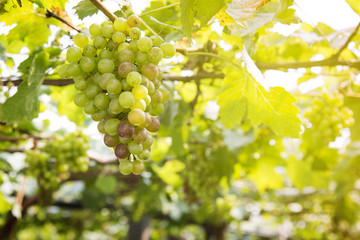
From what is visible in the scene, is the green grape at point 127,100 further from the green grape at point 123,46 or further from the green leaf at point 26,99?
the green leaf at point 26,99

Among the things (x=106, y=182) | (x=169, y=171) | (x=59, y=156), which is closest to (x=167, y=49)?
(x=59, y=156)

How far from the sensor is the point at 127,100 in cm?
71

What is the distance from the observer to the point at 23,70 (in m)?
1.25

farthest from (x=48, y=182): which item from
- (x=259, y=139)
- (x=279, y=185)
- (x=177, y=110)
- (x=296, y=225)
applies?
(x=296, y=225)

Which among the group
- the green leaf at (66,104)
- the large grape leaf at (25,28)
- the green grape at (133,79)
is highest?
the green grape at (133,79)

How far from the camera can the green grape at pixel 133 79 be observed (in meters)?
0.72

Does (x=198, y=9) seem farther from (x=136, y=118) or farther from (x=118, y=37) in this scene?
(x=136, y=118)

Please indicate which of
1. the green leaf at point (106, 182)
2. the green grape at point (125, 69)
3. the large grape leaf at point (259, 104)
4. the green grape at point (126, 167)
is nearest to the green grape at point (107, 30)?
the green grape at point (125, 69)

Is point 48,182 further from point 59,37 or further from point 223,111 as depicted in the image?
point 223,111

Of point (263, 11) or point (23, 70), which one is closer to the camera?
point (263, 11)

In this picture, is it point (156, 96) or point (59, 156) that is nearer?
point (156, 96)

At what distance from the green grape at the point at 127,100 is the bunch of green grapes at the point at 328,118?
56.8 inches

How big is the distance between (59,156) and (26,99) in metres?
1.14

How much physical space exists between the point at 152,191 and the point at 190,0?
328cm
